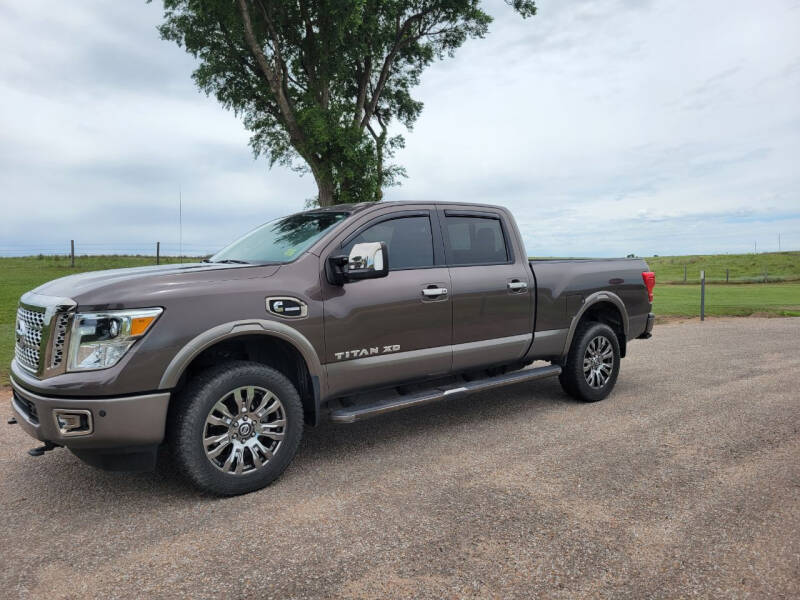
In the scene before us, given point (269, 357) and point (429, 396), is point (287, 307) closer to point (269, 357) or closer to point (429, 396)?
point (269, 357)

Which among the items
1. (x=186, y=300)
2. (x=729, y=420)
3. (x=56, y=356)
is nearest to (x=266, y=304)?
(x=186, y=300)

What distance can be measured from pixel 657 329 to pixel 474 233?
30.0ft

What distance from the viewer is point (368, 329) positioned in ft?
15.0

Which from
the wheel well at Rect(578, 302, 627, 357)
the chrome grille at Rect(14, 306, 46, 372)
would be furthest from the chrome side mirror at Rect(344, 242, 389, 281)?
the wheel well at Rect(578, 302, 627, 357)

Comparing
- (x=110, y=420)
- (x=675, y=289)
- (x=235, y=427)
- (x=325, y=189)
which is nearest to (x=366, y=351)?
(x=235, y=427)

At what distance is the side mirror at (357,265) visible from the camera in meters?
4.33

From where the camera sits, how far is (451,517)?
360 cm

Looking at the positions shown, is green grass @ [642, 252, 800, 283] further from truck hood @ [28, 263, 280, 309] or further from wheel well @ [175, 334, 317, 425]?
truck hood @ [28, 263, 280, 309]

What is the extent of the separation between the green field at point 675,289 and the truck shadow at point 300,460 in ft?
13.8

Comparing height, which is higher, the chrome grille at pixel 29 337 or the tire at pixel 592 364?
the chrome grille at pixel 29 337

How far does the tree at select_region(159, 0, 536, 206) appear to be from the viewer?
1742 cm

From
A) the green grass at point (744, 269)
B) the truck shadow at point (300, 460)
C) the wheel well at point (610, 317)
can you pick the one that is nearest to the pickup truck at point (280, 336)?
the truck shadow at point (300, 460)

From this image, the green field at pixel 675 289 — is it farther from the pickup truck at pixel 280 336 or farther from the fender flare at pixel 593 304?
the fender flare at pixel 593 304

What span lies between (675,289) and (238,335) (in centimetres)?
3139
